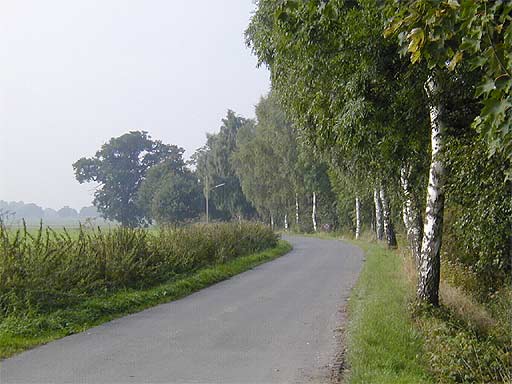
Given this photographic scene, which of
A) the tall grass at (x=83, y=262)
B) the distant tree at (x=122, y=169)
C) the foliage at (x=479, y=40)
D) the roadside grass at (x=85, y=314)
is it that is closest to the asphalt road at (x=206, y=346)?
the roadside grass at (x=85, y=314)

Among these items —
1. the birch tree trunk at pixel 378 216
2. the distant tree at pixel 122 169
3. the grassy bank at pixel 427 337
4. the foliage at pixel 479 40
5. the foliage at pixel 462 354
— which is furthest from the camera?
the distant tree at pixel 122 169

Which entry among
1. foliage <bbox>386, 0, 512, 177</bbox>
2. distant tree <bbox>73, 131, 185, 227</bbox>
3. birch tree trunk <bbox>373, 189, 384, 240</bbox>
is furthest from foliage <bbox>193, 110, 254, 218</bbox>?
foliage <bbox>386, 0, 512, 177</bbox>

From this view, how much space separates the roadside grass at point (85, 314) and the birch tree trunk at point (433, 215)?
19.7 ft

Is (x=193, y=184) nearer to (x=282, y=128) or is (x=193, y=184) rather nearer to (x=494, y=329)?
(x=282, y=128)

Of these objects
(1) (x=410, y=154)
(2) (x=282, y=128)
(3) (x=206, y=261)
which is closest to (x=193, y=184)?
(2) (x=282, y=128)

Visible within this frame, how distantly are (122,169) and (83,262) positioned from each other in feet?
248

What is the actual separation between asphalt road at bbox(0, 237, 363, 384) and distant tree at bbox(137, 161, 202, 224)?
5186 centimetres

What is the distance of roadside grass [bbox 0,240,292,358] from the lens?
916 cm

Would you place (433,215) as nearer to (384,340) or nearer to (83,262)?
(384,340)

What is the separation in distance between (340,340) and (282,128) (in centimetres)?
3834

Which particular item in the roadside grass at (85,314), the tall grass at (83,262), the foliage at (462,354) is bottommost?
the foliage at (462,354)

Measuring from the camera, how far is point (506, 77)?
3926 mm

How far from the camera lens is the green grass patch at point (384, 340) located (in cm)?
723

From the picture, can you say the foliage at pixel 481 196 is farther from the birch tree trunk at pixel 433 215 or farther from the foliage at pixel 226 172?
the foliage at pixel 226 172
